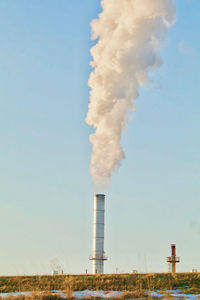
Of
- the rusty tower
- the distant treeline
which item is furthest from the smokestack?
the distant treeline

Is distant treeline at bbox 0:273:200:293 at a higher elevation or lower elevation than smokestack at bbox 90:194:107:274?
lower

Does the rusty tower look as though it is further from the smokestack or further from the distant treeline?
the distant treeline

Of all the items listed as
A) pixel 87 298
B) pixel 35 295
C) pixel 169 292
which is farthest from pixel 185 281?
pixel 35 295

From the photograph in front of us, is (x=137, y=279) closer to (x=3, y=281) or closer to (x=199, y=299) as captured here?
(x=199, y=299)

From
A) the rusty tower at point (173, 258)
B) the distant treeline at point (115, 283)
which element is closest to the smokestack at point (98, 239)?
the rusty tower at point (173, 258)

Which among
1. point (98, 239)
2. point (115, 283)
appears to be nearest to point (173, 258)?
point (98, 239)

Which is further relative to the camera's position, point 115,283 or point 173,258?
point 173,258

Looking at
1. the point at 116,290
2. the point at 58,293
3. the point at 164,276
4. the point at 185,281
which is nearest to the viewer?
the point at 58,293

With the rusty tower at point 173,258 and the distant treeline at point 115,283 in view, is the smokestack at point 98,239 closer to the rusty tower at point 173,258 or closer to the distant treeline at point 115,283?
the rusty tower at point 173,258

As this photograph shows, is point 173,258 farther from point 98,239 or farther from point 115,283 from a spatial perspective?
point 115,283

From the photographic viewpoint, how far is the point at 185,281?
16812mm

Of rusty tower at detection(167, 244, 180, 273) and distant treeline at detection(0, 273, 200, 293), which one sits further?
rusty tower at detection(167, 244, 180, 273)

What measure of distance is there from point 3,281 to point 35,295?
6.01m

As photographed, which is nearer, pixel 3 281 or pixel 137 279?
pixel 137 279
